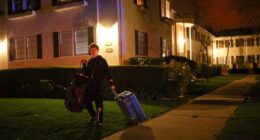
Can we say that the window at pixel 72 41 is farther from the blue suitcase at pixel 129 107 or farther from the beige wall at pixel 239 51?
the beige wall at pixel 239 51

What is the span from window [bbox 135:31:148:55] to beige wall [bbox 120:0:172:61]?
272mm

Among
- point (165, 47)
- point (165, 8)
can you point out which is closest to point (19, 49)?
point (165, 47)

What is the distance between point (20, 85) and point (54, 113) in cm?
715

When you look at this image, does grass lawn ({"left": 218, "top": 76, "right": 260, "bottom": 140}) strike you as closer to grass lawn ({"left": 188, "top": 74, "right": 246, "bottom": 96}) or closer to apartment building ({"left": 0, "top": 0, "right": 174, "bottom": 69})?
grass lawn ({"left": 188, "top": 74, "right": 246, "bottom": 96})

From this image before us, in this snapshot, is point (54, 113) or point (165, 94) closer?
point (54, 113)

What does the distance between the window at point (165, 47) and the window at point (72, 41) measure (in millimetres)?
5855

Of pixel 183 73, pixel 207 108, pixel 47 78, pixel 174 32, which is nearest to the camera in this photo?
pixel 207 108

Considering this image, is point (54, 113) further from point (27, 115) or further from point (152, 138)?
point (152, 138)

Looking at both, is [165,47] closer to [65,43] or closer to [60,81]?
[65,43]

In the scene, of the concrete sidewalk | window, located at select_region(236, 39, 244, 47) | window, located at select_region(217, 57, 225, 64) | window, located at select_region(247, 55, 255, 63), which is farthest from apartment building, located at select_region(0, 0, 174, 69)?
window, located at select_region(236, 39, 244, 47)

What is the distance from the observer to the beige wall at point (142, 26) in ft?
55.8

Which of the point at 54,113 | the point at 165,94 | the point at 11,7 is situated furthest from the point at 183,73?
the point at 11,7

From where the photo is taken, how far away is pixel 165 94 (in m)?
14.7

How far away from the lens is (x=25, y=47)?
66.8 feet
